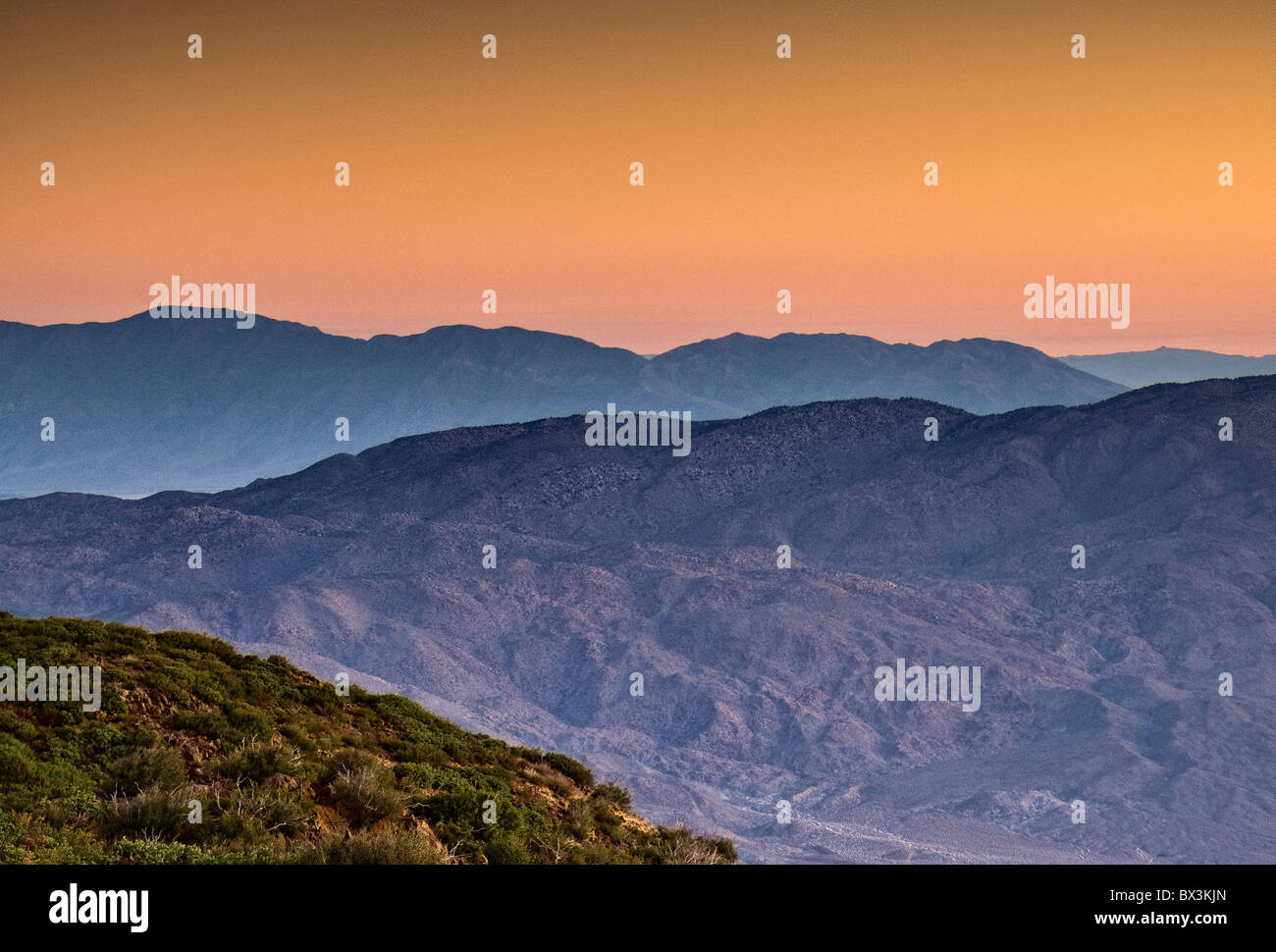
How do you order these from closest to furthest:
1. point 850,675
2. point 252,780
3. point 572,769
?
1. point 252,780
2. point 572,769
3. point 850,675

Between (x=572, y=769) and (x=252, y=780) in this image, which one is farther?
(x=572, y=769)

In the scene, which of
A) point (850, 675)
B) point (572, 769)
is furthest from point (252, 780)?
point (850, 675)

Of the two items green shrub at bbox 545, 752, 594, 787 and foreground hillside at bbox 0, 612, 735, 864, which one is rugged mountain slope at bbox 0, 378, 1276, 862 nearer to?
green shrub at bbox 545, 752, 594, 787

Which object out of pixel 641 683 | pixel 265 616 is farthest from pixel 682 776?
pixel 265 616

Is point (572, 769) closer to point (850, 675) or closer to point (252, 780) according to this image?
point (252, 780)

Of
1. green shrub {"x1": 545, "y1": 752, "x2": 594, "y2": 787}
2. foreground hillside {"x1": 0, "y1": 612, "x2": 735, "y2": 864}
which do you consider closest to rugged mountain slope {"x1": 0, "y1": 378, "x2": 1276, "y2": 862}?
green shrub {"x1": 545, "y1": 752, "x2": 594, "y2": 787}

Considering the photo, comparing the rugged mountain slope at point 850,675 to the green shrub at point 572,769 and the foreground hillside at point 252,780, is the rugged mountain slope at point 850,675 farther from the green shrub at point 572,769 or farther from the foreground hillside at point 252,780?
the foreground hillside at point 252,780
